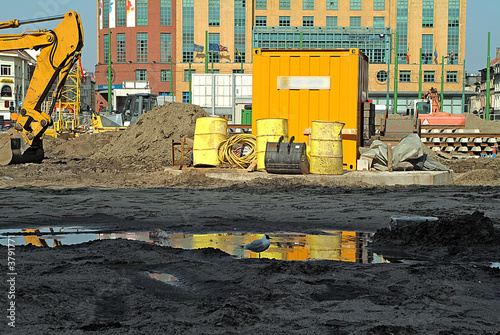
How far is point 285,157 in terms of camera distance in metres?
14.4

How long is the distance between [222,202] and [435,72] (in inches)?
2980

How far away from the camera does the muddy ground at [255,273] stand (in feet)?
13.0

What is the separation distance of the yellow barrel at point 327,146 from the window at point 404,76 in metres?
68.6

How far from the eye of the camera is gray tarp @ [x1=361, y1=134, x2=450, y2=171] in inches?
619

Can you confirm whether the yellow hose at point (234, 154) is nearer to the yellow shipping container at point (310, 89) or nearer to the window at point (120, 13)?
the yellow shipping container at point (310, 89)

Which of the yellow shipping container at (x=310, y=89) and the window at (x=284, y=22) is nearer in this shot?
the yellow shipping container at (x=310, y=89)

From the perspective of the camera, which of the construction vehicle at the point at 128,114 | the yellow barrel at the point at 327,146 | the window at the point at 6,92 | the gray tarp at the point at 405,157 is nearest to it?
the yellow barrel at the point at 327,146

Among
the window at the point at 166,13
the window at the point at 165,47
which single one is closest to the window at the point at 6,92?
the window at the point at 165,47

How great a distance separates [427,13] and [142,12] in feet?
128

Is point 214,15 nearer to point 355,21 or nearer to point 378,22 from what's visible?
point 355,21

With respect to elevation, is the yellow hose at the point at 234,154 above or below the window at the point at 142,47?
below

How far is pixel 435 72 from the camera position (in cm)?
8131

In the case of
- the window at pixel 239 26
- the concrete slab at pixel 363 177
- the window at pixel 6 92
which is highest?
the window at pixel 239 26

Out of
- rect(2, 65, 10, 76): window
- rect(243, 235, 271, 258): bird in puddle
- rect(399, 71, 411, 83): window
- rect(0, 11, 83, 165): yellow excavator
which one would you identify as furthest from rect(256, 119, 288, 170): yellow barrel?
rect(2, 65, 10, 76): window
